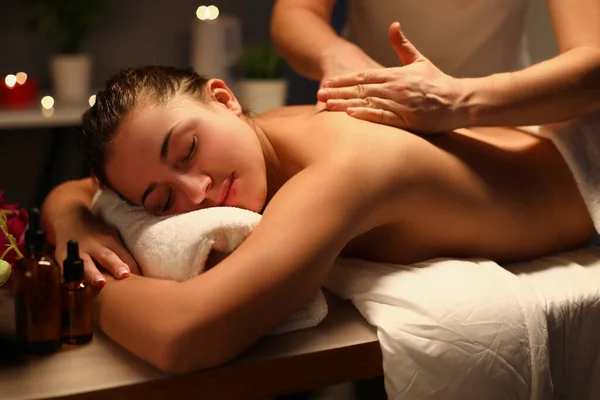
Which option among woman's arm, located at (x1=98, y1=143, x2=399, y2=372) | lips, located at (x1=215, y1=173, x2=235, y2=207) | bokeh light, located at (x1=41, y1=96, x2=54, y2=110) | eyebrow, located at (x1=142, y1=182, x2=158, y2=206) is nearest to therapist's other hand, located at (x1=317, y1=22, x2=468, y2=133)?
woman's arm, located at (x1=98, y1=143, x2=399, y2=372)

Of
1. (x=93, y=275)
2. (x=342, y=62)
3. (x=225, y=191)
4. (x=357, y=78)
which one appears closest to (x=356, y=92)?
(x=357, y=78)

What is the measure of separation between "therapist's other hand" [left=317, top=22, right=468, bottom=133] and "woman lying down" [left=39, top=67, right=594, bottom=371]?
0.13ft

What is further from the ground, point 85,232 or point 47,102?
point 85,232

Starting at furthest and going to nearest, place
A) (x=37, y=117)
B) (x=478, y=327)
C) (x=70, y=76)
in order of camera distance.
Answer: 1. (x=70, y=76)
2. (x=37, y=117)
3. (x=478, y=327)

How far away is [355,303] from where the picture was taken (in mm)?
1199

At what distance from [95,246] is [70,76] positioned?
7.14 ft

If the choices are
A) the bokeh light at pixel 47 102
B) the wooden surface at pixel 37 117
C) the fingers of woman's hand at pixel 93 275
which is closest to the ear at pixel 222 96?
the fingers of woman's hand at pixel 93 275

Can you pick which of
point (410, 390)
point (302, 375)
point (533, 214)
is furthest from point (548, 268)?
point (302, 375)

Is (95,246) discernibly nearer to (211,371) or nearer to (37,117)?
(211,371)

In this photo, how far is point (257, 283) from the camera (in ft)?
3.36

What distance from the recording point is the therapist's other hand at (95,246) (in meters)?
1.20

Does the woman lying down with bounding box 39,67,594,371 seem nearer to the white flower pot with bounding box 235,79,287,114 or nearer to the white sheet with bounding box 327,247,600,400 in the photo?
the white sheet with bounding box 327,247,600,400

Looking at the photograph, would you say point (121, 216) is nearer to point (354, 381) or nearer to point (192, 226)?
point (192, 226)

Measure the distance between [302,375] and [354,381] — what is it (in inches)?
3.4
